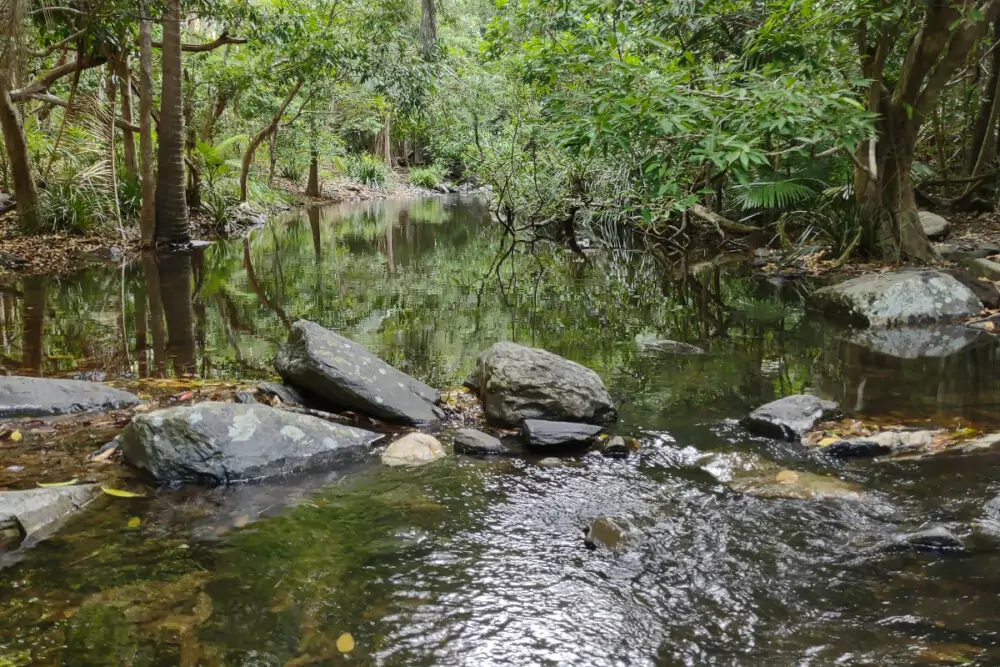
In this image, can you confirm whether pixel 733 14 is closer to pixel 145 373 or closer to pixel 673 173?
pixel 673 173

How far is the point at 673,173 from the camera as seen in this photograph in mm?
7090

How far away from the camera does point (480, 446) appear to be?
Answer: 15.8 feet

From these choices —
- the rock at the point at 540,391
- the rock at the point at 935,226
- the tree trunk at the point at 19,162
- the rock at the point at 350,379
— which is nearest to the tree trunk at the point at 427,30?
the tree trunk at the point at 19,162

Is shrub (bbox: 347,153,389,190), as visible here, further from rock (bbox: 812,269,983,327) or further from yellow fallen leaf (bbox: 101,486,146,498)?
yellow fallen leaf (bbox: 101,486,146,498)

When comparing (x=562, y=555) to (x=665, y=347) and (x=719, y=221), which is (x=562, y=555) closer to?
(x=665, y=347)

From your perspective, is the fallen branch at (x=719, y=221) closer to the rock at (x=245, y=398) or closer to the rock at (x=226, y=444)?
the rock at (x=245, y=398)

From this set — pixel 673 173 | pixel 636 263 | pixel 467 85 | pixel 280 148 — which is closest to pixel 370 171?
pixel 280 148

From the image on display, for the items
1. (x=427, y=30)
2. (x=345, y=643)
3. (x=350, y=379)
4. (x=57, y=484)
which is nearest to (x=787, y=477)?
(x=345, y=643)

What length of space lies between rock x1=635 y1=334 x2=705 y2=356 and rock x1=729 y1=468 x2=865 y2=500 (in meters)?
3.21

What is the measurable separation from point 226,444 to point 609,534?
232 centimetres

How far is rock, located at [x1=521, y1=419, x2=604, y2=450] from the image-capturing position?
4.84 meters

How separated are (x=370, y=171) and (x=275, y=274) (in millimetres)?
24843

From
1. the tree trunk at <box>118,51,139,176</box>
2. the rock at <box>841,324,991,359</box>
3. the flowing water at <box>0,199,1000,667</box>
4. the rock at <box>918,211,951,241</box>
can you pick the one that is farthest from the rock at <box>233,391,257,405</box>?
the rock at <box>918,211,951,241</box>

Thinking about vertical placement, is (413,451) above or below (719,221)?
below
